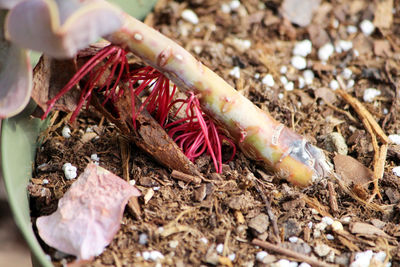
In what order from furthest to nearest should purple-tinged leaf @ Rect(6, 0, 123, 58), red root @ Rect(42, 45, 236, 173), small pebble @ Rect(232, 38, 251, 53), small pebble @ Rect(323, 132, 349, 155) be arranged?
small pebble @ Rect(232, 38, 251, 53)
small pebble @ Rect(323, 132, 349, 155)
red root @ Rect(42, 45, 236, 173)
purple-tinged leaf @ Rect(6, 0, 123, 58)

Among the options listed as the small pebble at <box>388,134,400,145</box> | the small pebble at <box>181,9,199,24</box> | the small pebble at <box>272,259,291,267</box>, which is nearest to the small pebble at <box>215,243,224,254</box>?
the small pebble at <box>272,259,291,267</box>

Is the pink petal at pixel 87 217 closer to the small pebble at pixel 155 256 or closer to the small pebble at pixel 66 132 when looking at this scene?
the small pebble at pixel 155 256

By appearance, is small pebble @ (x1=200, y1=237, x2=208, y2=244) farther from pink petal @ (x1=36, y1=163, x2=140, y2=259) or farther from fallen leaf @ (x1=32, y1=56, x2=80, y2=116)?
fallen leaf @ (x1=32, y1=56, x2=80, y2=116)

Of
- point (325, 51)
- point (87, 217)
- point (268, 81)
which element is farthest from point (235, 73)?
point (87, 217)

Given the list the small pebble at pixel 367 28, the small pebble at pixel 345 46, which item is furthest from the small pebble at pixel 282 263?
the small pebble at pixel 367 28

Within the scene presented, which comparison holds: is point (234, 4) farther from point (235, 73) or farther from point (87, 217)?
point (87, 217)

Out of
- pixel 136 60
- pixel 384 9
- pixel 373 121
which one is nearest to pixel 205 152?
pixel 136 60

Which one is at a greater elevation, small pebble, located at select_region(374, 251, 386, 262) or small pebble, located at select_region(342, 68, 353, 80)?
small pebble, located at select_region(342, 68, 353, 80)
